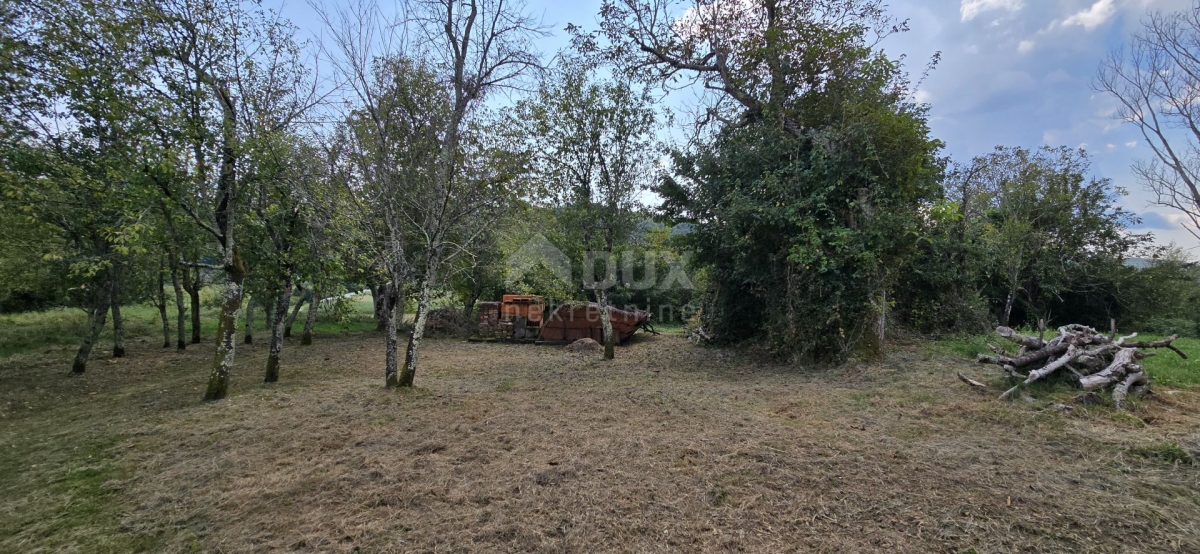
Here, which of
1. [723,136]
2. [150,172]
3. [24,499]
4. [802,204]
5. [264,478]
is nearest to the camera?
[24,499]

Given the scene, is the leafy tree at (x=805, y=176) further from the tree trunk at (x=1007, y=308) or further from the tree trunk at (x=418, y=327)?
the tree trunk at (x=1007, y=308)

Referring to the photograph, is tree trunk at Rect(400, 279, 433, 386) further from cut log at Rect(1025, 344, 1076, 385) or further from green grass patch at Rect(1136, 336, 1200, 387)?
green grass patch at Rect(1136, 336, 1200, 387)

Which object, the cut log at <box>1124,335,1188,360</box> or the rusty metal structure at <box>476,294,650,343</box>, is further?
the rusty metal structure at <box>476,294,650,343</box>

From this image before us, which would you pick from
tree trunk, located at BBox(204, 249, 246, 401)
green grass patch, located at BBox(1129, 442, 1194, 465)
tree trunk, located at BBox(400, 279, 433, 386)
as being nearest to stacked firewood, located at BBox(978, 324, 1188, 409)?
green grass patch, located at BBox(1129, 442, 1194, 465)

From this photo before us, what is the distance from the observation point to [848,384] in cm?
682

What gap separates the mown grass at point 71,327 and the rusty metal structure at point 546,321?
4272 mm

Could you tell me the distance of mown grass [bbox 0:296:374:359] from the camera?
→ 1213 centimetres

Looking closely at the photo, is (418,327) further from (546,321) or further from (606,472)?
(546,321)

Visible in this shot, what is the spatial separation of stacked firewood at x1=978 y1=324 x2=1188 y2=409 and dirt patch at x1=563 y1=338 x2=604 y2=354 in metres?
8.76

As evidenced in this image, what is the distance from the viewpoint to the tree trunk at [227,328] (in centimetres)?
616

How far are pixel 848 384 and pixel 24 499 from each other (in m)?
8.76

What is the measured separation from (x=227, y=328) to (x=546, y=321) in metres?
9.15

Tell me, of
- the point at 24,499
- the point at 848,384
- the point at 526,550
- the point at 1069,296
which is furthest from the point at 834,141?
the point at 1069,296

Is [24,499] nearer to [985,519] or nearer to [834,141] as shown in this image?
[985,519]
